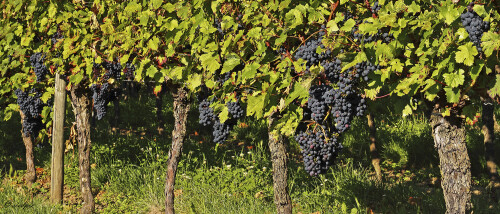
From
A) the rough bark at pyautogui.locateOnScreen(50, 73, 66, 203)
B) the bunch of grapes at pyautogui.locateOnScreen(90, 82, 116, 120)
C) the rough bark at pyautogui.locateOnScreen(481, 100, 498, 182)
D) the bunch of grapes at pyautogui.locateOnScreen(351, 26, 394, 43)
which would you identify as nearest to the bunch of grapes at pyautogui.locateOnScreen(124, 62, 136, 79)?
the bunch of grapes at pyautogui.locateOnScreen(90, 82, 116, 120)

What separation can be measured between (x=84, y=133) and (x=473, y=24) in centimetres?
546

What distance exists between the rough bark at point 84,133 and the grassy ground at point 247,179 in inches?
13.4

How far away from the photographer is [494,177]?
23.6 ft

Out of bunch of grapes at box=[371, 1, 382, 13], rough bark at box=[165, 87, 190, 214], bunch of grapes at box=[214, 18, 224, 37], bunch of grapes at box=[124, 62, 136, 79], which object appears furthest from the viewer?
bunch of grapes at box=[124, 62, 136, 79]

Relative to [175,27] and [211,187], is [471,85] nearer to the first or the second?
[175,27]

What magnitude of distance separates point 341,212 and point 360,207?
1.30 feet

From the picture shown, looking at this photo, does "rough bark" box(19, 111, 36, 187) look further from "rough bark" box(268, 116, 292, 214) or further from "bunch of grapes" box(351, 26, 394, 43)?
"bunch of grapes" box(351, 26, 394, 43)

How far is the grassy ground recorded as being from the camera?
701 centimetres

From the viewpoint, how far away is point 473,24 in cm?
315

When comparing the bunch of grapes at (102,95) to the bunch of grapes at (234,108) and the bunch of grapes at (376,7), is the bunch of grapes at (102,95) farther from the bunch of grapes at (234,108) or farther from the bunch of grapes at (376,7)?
the bunch of grapes at (376,7)

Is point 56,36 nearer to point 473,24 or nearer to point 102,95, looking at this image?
point 102,95

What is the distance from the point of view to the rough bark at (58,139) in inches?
293

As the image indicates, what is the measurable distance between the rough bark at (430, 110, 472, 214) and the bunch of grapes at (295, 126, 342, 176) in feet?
2.89

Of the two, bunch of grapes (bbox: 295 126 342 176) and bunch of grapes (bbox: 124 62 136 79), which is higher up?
bunch of grapes (bbox: 124 62 136 79)
